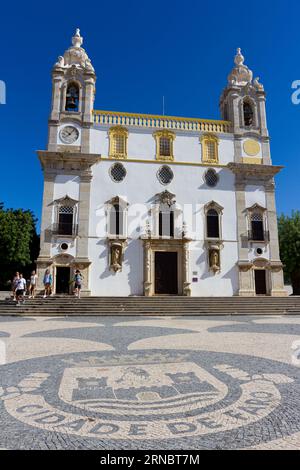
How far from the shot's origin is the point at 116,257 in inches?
828

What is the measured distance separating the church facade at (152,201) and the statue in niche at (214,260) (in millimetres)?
68

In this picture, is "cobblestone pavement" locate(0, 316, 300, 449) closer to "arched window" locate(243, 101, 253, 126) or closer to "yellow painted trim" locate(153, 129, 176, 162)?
"yellow painted trim" locate(153, 129, 176, 162)

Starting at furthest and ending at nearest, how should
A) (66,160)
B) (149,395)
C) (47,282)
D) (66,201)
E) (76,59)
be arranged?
(76,59), (66,160), (66,201), (47,282), (149,395)

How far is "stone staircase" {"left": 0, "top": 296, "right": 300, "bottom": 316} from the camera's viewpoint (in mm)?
15938

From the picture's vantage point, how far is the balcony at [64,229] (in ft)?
69.3

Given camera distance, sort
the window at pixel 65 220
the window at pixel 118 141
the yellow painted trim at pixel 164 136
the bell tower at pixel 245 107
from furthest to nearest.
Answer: the bell tower at pixel 245 107, the yellow painted trim at pixel 164 136, the window at pixel 118 141, the window at pixel 65 220

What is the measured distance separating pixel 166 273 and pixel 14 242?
18.4m

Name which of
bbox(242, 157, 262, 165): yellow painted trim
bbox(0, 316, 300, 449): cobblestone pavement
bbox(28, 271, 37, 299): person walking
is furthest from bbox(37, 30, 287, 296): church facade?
bbox(0, 316, 300, 449): cobblestone pavement

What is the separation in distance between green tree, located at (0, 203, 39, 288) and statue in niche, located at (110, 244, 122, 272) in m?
15.9

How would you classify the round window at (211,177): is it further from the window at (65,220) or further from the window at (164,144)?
the window at (65,220)

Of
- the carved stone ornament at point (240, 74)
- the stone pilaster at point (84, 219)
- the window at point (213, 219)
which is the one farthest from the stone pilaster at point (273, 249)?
the stone pilaster at point (84, 219)

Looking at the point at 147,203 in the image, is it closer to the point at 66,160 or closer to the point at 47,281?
the point at 66,160

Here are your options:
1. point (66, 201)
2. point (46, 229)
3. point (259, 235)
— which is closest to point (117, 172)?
point (66, 201)

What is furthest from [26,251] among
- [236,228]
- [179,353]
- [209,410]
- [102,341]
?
[209,410]
